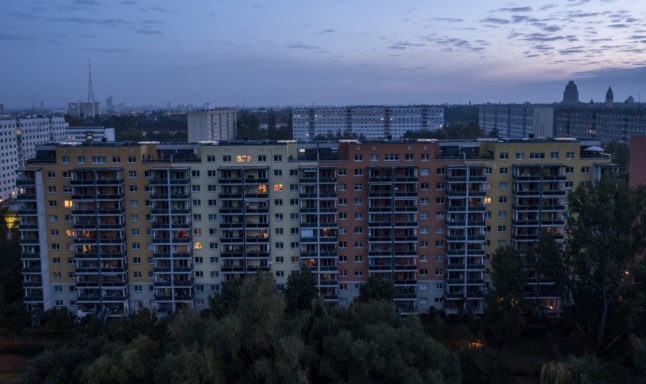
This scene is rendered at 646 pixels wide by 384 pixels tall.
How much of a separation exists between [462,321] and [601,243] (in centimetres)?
1348

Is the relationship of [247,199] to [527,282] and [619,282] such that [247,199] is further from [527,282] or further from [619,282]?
[619,282]

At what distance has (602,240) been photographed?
40.6 meters

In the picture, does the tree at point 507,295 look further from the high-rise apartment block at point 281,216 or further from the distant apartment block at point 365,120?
the distant apartment block at point 365,120

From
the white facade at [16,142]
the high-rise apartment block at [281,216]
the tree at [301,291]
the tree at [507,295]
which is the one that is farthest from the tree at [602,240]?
the white facade at [16,142]

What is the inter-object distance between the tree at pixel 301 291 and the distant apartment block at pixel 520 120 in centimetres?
10447

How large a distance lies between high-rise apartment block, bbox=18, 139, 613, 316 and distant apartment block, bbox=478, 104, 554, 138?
3616 inches

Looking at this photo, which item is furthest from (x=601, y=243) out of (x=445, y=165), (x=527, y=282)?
(x=445, y=165)

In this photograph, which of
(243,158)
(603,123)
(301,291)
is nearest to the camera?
(301,291)

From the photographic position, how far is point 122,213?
47438 mm

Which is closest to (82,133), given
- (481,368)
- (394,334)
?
(394,334)

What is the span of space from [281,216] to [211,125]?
89.9 meters

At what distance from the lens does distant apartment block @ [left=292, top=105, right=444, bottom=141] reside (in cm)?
16650

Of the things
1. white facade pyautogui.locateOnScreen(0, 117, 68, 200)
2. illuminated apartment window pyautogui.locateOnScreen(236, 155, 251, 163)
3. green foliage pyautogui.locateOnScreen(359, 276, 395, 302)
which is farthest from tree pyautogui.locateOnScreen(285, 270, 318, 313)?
white facade pyautogui.locateOnScreen(0, 117, 68, 200)

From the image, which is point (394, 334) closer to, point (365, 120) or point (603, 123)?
point (603, 123)
